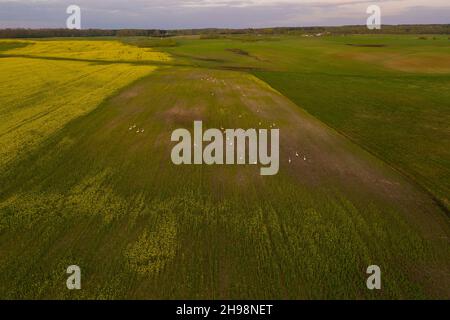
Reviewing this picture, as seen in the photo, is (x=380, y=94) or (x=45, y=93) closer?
(x=45, y=93)

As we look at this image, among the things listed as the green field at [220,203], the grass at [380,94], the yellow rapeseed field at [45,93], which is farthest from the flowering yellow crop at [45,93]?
the grass at [380,94]

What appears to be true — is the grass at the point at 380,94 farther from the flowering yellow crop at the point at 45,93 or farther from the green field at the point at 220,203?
the flowering yellow crop at the point at 45,93

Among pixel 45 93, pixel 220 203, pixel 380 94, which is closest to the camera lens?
pixel 220 203

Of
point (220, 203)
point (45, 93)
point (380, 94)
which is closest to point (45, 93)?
point (45, 93)

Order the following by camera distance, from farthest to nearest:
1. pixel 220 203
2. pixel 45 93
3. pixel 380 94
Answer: pixel 380 94, pixel 45 93, pixel 220 203

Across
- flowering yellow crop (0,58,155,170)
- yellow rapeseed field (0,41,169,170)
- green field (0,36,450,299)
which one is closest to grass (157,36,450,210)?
green field (0,36,450,299)

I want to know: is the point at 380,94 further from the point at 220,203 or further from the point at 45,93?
the point at 45,93

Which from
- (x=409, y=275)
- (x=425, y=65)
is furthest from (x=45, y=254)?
(x=425, y=65)

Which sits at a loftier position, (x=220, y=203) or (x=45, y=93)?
(x=45, y=93)

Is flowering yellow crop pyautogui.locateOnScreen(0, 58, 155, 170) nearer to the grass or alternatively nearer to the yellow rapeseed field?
the yellow rapeseed field

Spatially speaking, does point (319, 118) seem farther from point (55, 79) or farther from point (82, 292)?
point (55, 79)
